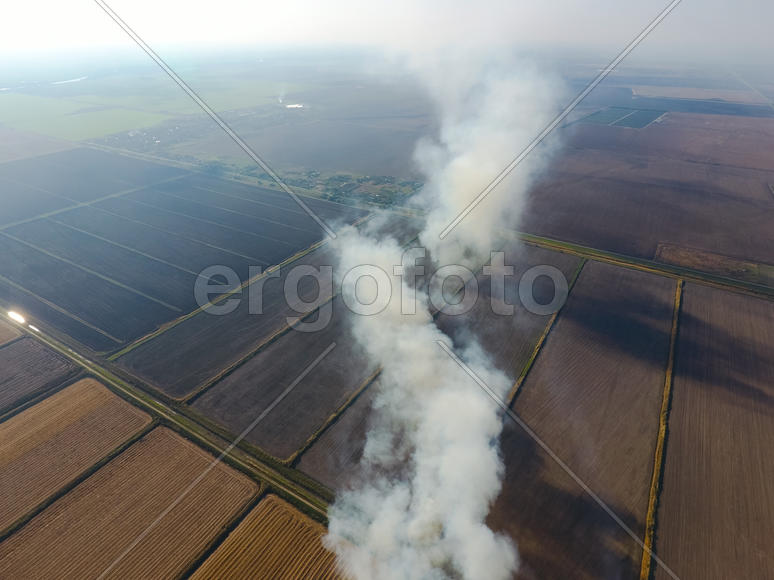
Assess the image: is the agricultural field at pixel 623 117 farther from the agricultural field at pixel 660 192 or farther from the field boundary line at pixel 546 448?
the field boundary line at pixel 546 448

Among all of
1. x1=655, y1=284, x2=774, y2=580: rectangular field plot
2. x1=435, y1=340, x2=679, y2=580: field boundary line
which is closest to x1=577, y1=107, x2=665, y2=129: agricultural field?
x1=655, y1=284, x2=774, y2=580: rectangular field plot

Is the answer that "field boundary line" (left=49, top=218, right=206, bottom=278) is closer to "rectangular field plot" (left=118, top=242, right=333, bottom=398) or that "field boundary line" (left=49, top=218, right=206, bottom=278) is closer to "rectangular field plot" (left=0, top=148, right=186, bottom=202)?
"rectangular field plot" (left=118, top=242, right=333, bottom=398)

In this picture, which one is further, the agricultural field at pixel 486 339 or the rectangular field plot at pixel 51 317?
the rectangular field plot at pixel 51 317

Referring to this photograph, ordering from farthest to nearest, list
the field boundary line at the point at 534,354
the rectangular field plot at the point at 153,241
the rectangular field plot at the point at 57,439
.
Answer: the rectangular field plot at the point at 153,241 < the field boundary line at the point at 534,354 < the rectangular field plot at the point at 57,439

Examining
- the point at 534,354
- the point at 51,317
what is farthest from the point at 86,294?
the point at 534,354

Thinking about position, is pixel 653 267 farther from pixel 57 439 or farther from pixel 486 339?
pixel 57 439

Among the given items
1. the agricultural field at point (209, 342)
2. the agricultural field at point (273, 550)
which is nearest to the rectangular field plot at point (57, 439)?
the agricultural field at point (209, 342)
